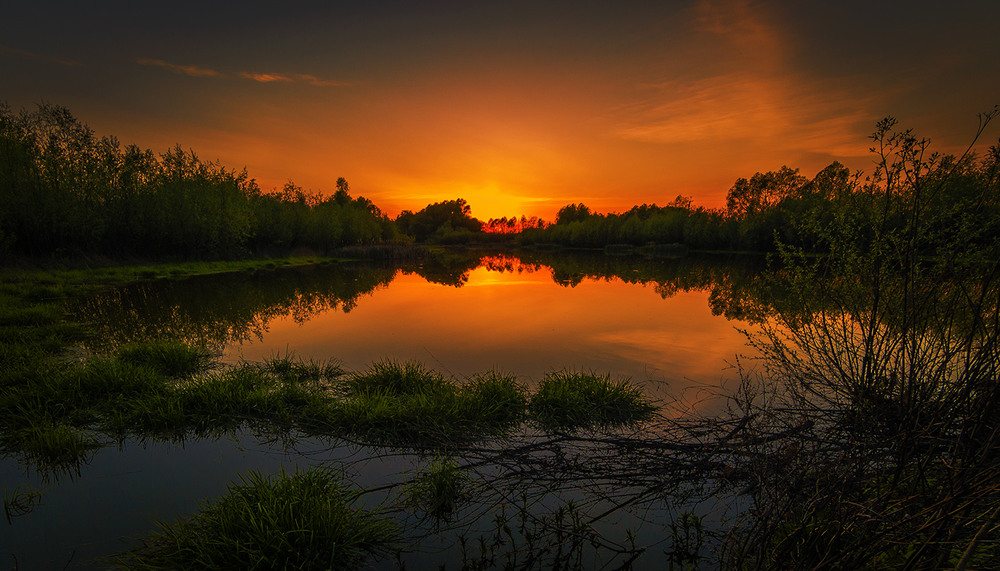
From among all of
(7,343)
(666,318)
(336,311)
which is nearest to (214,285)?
(336,311)

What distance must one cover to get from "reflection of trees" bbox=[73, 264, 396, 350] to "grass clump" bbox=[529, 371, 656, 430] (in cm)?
912

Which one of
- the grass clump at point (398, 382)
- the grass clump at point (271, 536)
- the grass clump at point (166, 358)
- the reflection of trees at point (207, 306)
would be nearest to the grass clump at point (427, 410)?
the grass clump at point (398, 382)

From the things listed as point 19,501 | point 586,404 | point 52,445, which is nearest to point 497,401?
point 586,404

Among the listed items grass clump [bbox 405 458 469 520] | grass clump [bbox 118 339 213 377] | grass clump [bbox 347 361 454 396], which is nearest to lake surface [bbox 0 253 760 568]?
grass clump [bbox 405 458 469 520]

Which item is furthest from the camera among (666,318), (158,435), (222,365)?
(666,318)

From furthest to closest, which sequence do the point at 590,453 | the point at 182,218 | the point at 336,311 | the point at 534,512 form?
1. the point at 182,218
2. the point at 336,311
3. the point at 590,453
4. the point at 534,512

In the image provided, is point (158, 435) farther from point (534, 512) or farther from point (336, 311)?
point (336, 311)

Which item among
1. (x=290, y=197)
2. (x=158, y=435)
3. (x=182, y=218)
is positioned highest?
(x=290, y=197)

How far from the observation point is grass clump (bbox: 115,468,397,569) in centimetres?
301

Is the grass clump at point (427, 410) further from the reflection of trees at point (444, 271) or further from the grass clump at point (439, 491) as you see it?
the reflection of trees at point (444, 271)

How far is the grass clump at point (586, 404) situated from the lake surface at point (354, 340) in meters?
1.01

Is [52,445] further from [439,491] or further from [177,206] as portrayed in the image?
[177,206]

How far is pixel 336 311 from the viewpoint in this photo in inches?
571

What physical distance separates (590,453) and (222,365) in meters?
7.94
